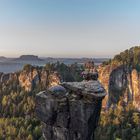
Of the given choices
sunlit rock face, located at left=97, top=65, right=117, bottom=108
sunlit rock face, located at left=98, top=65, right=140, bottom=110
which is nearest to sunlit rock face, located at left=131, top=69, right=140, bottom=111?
sunlit rock face, located at left=98, top=65, right=140, bottom=110

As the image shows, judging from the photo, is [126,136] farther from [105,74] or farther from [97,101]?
[97,101]

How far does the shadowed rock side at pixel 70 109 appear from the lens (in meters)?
28.3

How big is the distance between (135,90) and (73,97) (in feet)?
501

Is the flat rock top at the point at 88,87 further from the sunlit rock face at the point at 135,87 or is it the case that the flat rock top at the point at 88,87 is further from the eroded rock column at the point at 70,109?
the sunlit rock face at the point at 135,87

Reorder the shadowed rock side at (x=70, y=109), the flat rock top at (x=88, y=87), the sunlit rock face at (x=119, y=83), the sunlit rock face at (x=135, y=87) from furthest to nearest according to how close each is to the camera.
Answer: the sunlit rock face at (x=119, y=83), the sunlit rock face at (x=135, y=87), the shadowed rock side at (x=70, y=109), the flat rock top at (x=88, y=87)

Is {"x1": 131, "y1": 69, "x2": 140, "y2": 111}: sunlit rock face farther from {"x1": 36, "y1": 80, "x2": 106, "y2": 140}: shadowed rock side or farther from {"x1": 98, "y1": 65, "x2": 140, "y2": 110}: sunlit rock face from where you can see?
{"x1": 36, "y1": 80, "x2": 106, "y2": 140}: shadowed rock side

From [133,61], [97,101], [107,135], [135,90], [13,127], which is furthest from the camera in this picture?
[133,61]

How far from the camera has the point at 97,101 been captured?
28.2m

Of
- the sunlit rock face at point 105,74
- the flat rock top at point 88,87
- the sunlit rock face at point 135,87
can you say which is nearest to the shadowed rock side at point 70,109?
the flat rock top at point 88,87

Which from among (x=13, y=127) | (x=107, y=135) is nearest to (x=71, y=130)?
(x=107, y=135)

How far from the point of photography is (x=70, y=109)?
28.7m

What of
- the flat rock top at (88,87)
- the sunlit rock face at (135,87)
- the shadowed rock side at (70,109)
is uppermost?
the flat rock top at (88,87)

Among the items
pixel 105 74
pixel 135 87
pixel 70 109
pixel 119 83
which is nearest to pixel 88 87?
pixel 70 109

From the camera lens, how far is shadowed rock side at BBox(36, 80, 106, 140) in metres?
28.3
